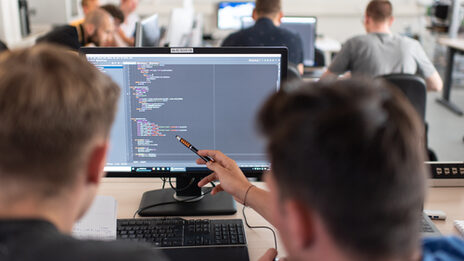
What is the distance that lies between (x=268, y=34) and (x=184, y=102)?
2.03 meters

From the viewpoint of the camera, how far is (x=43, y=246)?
61 centimetres

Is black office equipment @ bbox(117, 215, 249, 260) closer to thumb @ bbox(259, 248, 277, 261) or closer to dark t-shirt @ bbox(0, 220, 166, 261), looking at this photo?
thumb @ bbox(259, 248, 277, 261)

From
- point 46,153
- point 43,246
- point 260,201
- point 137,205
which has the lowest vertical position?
point 137,205

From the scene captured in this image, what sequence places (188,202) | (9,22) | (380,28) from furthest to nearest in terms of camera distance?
1. (9,22)
2. (380,28)
3. (188,202)

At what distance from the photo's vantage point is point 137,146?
4.48 feet

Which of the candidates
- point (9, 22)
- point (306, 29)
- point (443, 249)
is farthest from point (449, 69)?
A: point (443, 249)

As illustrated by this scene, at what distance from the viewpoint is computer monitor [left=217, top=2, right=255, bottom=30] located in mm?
5367

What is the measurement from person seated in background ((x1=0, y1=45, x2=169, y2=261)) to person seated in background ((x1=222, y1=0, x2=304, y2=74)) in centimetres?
262

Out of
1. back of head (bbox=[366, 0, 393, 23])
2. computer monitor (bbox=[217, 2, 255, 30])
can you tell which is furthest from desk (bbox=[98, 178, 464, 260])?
computer monitor (bbox=[217, 2, 255, 30])

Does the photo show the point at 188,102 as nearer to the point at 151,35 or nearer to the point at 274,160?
the point at 274,160

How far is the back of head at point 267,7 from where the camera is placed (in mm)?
3311

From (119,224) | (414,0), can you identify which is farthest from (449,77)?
(119,224)

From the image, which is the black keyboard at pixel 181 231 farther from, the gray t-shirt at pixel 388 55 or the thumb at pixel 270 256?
the gray t-shirt at pixel 388 55

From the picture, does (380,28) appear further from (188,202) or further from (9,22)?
(9,22)
